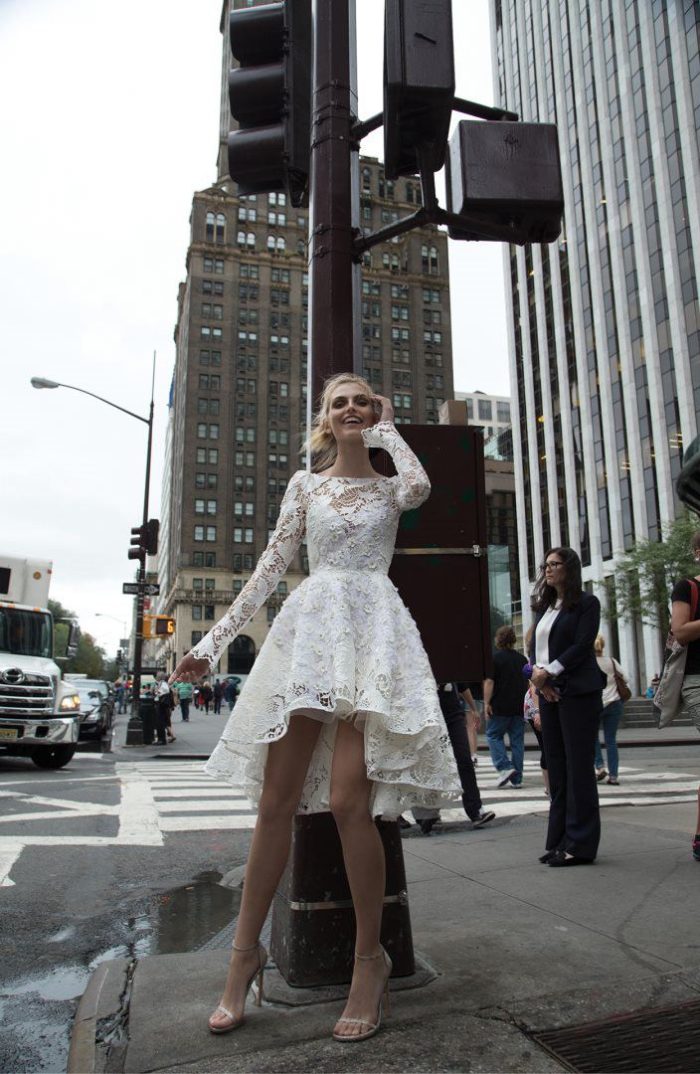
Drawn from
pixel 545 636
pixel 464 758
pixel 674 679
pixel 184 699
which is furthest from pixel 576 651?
pixel 184 699

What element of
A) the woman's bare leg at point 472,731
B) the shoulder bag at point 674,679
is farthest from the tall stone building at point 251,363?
the shoulder bag at point 674,679

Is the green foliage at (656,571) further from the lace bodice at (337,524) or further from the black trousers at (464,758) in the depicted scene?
the lace bodice at (337,524)

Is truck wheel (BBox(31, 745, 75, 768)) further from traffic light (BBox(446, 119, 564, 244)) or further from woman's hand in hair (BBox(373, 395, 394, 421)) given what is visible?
traffic light (BBox(446, 119, 564, 244))

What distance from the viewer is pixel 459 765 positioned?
673 cm

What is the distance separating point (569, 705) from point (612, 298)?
52911 millimetres

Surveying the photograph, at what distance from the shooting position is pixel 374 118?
4195 mm

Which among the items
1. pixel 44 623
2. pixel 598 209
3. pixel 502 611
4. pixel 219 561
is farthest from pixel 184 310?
pixel 44 623

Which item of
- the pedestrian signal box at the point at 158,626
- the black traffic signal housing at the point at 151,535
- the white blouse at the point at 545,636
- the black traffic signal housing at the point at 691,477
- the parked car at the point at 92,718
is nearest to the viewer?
the white blouse at the point at 545,636

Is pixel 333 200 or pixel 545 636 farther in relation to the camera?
pixel 545 636

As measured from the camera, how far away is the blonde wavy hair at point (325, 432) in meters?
3.28

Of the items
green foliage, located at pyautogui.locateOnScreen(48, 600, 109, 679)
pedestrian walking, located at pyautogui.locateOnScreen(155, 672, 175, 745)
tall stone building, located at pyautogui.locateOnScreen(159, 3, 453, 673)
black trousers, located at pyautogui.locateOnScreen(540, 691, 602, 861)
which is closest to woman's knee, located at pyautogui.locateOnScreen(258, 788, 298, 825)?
black trousers, located at pyautogui.locateOnScreen(540, 691, 602, 861)

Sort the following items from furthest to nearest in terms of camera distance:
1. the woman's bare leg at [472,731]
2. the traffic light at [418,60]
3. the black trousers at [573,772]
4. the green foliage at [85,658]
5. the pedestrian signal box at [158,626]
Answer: the green foliage at [85,658]
the pedestrian signal box at [158,626]
the woman's bare leg at [472,731]
the black trousers at [573,772]
the traffic light at [418,60]

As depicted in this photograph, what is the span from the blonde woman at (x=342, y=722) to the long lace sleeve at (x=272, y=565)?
0.01 m

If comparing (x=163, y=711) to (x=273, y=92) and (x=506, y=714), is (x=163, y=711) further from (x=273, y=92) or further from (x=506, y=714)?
(x=273, y=92)
